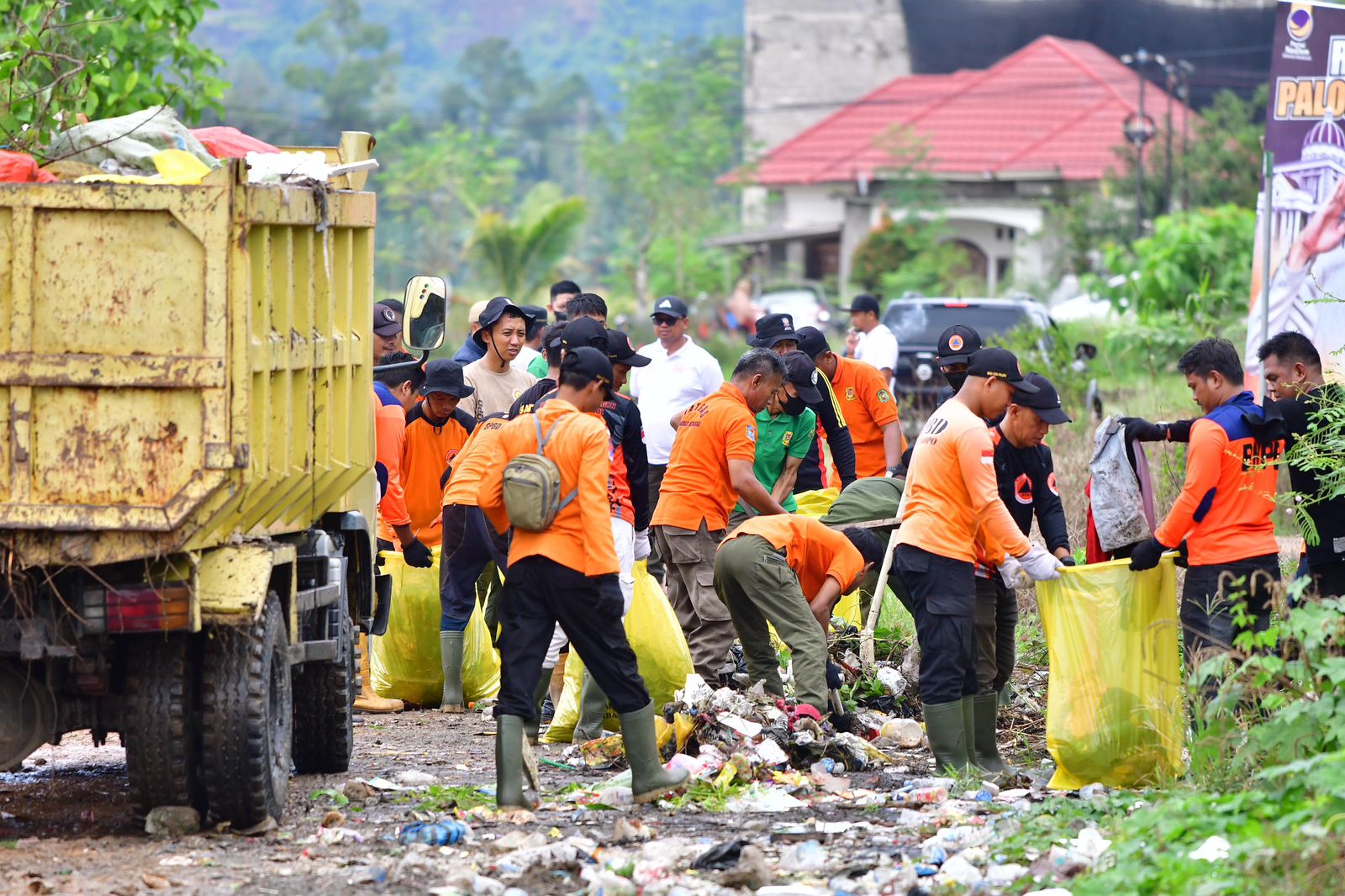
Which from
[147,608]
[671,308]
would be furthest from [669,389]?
[147,608]

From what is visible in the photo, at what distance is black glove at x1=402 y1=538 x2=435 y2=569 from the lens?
9164 mm

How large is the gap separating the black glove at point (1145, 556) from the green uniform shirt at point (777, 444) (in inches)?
107

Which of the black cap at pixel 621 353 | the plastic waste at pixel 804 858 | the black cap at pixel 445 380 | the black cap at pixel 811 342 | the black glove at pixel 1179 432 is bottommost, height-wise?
the plastic waste at pixel 804 858

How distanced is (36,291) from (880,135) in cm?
4093

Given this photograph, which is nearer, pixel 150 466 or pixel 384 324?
pixel 150 466

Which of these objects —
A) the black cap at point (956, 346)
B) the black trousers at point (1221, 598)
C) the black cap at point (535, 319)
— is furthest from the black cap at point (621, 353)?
the black cap at point (535, 319)

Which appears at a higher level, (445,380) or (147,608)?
(445,380)

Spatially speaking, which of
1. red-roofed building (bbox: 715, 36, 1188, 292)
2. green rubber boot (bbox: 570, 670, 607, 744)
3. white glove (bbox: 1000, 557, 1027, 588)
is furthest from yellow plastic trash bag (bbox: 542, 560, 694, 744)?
red-roofed building (bbox: 715, 36, 1188, 292)

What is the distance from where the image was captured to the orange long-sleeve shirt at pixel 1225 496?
6.99 metres

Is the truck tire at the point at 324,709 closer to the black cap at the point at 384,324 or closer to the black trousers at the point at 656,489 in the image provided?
the black cap at the point at 384,324

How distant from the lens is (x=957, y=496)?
7133mm

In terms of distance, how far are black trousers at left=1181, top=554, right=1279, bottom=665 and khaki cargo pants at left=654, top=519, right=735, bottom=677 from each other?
2298 millimetres

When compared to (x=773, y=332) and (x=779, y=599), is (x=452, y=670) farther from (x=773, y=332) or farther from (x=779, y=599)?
(x=773, y=332)

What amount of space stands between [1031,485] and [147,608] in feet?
12.2
